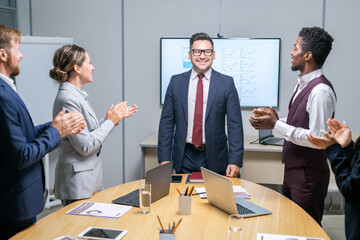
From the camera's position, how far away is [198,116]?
2850 mm

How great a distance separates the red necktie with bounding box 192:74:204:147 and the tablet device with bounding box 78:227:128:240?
3.98 ft

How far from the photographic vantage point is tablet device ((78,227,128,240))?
164 centimetres

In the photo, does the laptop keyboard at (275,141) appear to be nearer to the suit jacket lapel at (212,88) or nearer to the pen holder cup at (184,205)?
the suit jacket lapel at (212,88)

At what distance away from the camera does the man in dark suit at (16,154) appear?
168 cm

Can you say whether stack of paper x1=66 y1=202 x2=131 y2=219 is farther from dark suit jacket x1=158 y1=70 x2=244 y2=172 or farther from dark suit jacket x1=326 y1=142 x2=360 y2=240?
dark suit jacket x1=326 y1=142 x2=360 y2=240

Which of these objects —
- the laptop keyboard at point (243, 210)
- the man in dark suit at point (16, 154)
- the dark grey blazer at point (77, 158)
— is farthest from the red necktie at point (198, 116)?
the man in dark suit at point (16, 154)

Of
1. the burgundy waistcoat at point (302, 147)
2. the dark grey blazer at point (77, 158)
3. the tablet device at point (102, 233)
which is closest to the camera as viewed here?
the tablet device at point (102, 233)

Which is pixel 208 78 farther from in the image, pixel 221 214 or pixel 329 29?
pixel 329 29

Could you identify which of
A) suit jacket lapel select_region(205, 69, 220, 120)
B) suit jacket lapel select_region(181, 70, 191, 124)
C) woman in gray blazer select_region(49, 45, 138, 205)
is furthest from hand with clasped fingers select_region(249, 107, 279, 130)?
woman in gray blazer select_region(49, 45, 138, 205)

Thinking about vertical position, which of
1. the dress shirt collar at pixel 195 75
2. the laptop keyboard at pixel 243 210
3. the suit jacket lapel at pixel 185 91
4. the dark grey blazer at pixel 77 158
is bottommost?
the laptop keyboard at pixel 243 210

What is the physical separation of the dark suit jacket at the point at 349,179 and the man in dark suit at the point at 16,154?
1303 mm

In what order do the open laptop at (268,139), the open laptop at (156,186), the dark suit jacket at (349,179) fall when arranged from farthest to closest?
the open laptop at (268,139) < the open laptop at (156,186) < the dark suit jacket at (349,179)

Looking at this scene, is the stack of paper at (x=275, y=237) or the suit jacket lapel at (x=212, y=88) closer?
the stack of paper at (x=275, y=237)

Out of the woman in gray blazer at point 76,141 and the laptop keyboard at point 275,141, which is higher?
the woman in gray blazer at point 76,141
